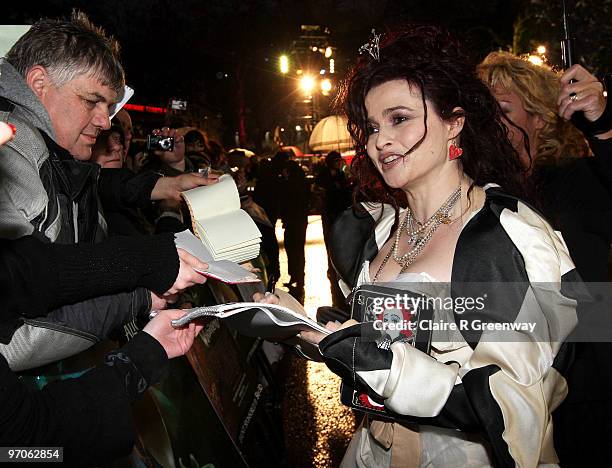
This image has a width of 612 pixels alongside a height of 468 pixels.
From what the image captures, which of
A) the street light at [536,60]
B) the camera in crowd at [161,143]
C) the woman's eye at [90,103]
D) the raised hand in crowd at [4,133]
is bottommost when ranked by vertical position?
the camera in crowd at [161,143]

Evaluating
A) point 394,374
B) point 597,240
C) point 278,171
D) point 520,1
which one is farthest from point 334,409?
point 520,1

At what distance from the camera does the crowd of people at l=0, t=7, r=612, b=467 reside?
183 cm

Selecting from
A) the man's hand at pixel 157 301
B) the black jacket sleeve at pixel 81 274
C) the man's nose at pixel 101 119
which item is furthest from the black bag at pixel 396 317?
Result: the man's nose at pixel 101 119

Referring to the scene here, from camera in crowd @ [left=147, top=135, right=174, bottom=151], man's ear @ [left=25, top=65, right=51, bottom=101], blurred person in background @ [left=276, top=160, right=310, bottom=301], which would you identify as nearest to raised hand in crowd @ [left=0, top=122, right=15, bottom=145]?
man's ear @ [left=25, top=65, right=51, bottom=101]

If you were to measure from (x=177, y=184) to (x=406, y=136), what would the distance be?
139cm

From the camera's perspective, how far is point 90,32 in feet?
8.36

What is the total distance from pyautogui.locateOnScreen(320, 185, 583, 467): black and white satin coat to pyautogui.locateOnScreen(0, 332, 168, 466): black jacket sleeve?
671 millimetres

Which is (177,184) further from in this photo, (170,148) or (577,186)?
(577,186)

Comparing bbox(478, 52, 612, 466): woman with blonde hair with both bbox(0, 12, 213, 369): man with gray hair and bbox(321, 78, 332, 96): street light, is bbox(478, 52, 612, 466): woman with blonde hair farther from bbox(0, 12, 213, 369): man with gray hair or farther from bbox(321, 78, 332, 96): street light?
bbox(321, 78, 332, 96): street light

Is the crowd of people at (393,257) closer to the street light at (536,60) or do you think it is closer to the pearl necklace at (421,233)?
the pearl necklace at (421,233)

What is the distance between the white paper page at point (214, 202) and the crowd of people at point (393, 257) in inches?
13.0

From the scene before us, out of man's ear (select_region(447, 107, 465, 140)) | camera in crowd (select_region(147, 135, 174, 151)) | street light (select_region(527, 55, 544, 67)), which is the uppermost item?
street light (select_region(527, 55, 544, 67))

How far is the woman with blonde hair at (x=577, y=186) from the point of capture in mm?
2725

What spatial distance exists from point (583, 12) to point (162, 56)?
86.9 ft
